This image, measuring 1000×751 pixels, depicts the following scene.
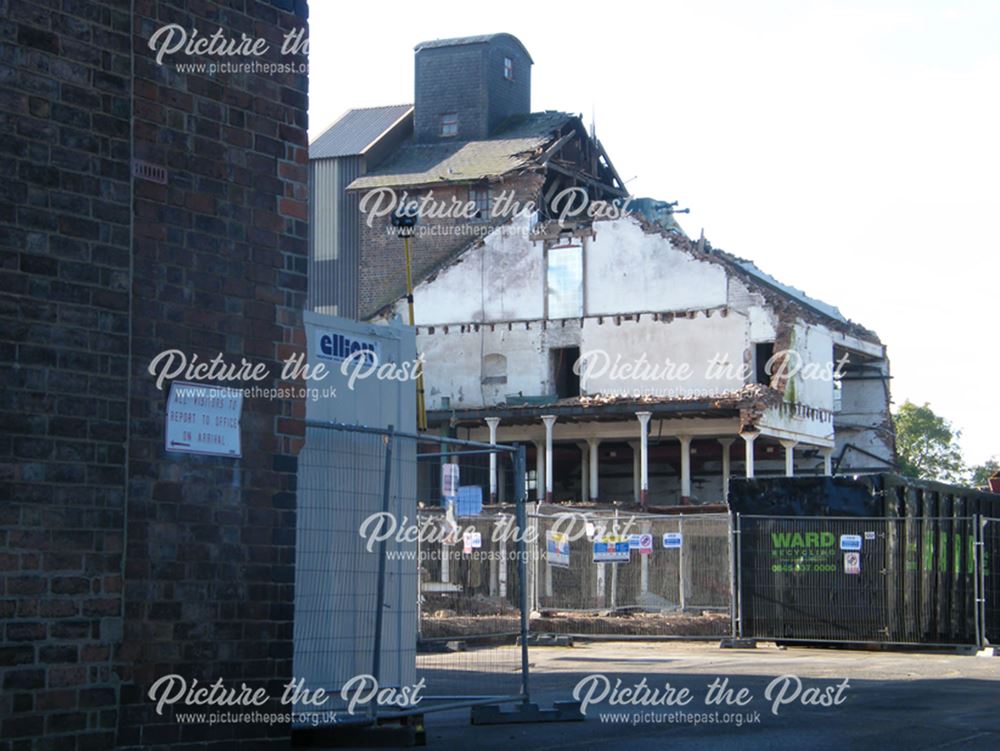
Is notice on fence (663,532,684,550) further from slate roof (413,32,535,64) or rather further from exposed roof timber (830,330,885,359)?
slate roof (413,32,535,64)

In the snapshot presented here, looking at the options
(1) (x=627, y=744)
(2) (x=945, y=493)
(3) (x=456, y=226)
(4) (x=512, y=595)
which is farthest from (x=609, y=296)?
(1) (x=627, y=744)

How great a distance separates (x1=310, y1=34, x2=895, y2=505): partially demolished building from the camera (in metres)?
49.9

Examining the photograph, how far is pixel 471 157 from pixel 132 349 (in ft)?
167

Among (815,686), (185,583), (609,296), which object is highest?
(609,296)

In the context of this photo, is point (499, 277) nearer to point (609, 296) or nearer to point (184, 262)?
point (609, 296)

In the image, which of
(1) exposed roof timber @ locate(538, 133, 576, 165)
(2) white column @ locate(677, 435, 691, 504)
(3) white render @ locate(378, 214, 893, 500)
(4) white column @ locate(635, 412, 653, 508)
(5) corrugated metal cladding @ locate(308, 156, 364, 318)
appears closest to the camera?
(4) white column @ locate(635, 412, 653, 508)

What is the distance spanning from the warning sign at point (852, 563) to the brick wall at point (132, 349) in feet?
49.8

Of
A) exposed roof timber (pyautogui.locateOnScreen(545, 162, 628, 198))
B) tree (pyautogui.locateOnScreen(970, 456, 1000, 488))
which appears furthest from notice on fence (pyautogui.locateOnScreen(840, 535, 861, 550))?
tree (pyautogui.locateOnScreen(970, 456, 1000, 488))

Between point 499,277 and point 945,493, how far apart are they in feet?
105

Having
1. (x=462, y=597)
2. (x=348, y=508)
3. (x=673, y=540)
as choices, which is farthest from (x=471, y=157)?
(x=348, y=508)

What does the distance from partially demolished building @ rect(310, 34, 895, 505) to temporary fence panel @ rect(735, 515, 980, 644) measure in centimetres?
2452

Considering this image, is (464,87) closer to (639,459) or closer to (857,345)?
(639,459)

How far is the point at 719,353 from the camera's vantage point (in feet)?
164

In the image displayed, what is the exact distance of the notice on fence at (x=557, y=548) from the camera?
26.3m
